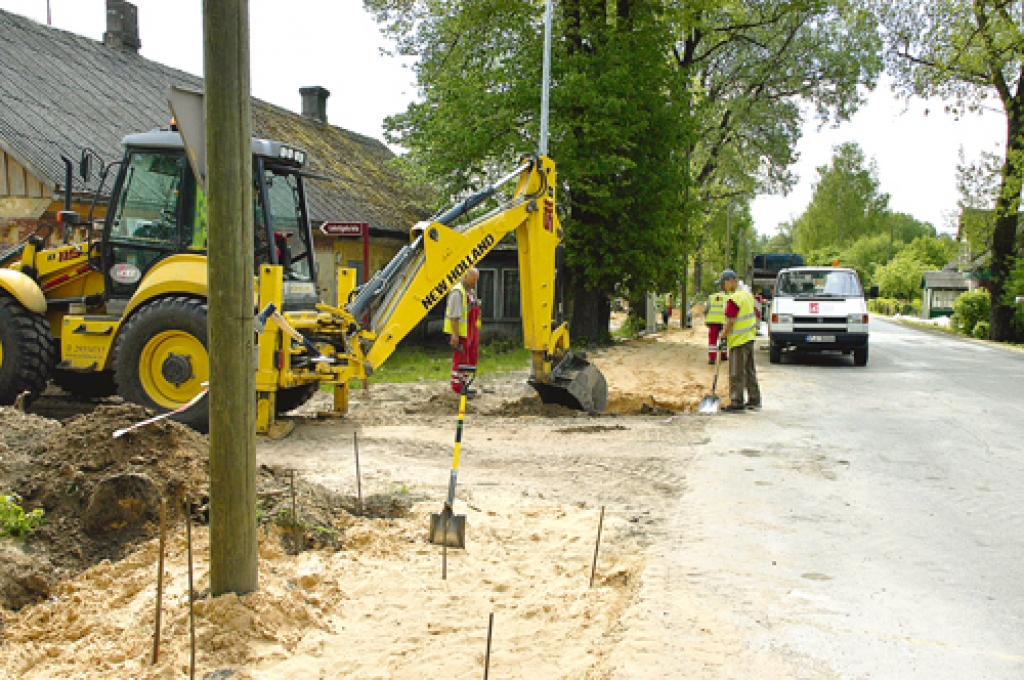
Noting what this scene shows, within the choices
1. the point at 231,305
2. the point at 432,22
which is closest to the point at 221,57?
the point at 231,305

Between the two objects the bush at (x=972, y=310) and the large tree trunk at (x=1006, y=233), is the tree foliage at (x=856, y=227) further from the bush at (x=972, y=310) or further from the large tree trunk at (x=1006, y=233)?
the large tree trunk at (x=1006, y=233)

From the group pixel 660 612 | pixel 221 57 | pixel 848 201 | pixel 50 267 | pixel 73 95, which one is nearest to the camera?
pixel 221 57

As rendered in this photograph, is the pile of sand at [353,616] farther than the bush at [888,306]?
No

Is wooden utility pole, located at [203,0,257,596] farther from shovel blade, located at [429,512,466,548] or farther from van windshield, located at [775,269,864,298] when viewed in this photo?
van windshield, located at [775,269,864,298]

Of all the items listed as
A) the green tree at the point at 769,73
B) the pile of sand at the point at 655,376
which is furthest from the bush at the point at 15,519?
the green tree at the point at 769,73

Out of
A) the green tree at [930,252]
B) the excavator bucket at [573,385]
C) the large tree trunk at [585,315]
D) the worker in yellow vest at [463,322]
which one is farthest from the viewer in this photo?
the green tree at [930,252]

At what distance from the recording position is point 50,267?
32.9 ft

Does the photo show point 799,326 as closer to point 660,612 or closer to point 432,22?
point 432,22

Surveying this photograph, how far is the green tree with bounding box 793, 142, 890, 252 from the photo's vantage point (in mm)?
85750

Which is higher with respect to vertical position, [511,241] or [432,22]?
[432,22]

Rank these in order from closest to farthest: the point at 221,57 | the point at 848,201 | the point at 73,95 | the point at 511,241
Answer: the point at 221,57 → the point at 73,95 → the point at 511,241 → the point at 848,201

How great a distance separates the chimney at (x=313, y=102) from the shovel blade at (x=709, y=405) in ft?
78.9

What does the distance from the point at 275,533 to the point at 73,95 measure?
55.2 feet

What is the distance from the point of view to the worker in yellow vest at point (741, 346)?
467 inches
